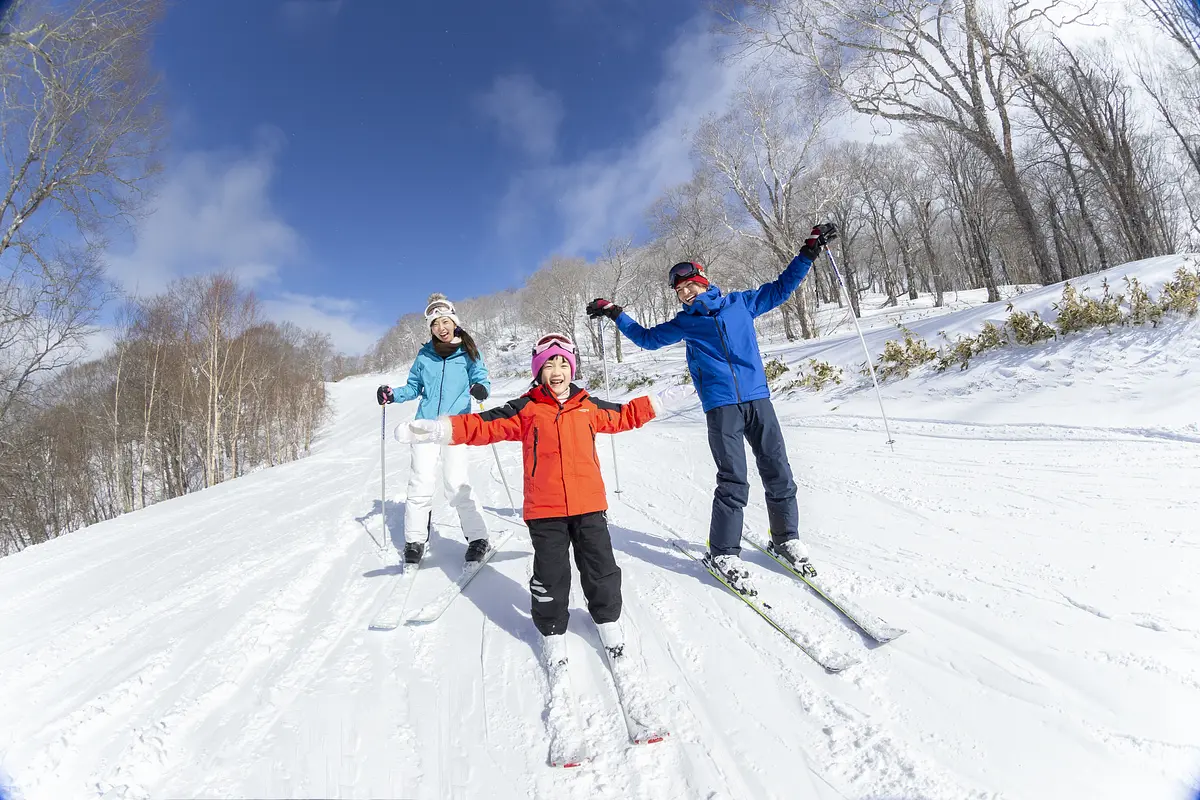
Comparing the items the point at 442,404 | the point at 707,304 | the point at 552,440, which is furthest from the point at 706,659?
the point at 442,404

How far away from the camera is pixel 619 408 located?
272 centimetres

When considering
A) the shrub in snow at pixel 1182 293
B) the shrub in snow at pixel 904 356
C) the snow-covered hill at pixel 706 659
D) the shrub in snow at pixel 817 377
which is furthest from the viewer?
the shrub in snow at pixel 817 377

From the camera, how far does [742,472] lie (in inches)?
112

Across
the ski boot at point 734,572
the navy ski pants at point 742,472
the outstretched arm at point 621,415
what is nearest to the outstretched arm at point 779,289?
the navy ski pants at point 742,472

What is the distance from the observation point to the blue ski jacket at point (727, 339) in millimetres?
2953

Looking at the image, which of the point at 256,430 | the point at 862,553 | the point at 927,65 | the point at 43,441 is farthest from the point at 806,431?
the point at 43,441

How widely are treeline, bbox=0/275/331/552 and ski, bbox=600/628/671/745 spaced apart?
23.9 metres

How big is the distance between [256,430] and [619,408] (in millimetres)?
29801

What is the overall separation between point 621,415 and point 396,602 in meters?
1.89

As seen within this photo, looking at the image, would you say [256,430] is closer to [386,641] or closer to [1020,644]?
[386,641]

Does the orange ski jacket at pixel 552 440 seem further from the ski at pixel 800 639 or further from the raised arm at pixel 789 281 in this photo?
the raised arm at pixel 789 281

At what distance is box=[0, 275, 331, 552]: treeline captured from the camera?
65.2ft

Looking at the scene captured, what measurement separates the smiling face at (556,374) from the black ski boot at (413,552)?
185cm

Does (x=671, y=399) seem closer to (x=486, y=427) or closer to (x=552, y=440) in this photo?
(x=552, y=440)
